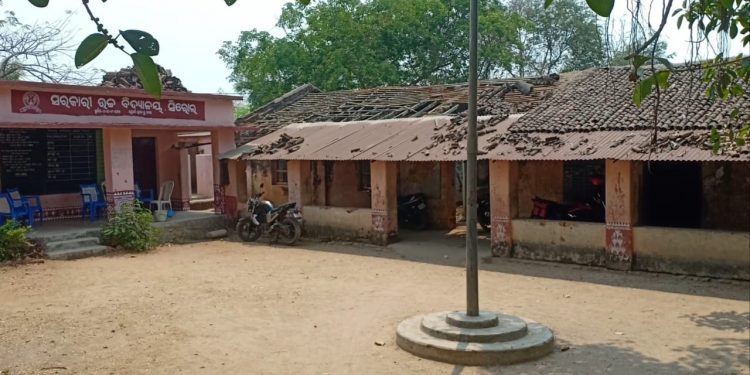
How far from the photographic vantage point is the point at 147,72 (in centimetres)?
178

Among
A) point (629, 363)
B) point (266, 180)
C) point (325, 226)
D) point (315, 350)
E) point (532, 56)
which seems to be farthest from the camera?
point (532, 56)

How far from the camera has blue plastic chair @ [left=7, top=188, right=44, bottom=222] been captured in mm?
12867

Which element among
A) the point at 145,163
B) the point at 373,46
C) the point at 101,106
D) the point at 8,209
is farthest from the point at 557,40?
the point at 8,209

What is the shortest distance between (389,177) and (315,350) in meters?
6.87

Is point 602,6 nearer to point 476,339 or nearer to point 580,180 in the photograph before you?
point 476,339

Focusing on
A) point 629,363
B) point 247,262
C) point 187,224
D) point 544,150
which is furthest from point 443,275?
point 187,224

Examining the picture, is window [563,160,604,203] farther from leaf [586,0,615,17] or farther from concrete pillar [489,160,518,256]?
leaf [586,0,615,17]

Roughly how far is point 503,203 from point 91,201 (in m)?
8.88

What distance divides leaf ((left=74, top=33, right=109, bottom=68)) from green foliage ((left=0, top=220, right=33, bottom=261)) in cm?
1073

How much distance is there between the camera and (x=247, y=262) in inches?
456

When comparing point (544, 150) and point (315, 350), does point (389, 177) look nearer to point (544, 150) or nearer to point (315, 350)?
point (544, 150)

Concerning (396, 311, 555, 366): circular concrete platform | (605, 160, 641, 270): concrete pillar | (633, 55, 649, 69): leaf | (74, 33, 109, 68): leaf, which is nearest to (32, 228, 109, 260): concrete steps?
(396, 311, 555, 366): circular concrete platform

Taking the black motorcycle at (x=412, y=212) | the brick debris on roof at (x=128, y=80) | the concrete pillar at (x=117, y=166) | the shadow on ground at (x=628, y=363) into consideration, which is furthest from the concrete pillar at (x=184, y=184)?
the shadow on ground at (x=628, y=363)

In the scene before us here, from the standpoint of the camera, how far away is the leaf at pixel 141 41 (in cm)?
174
